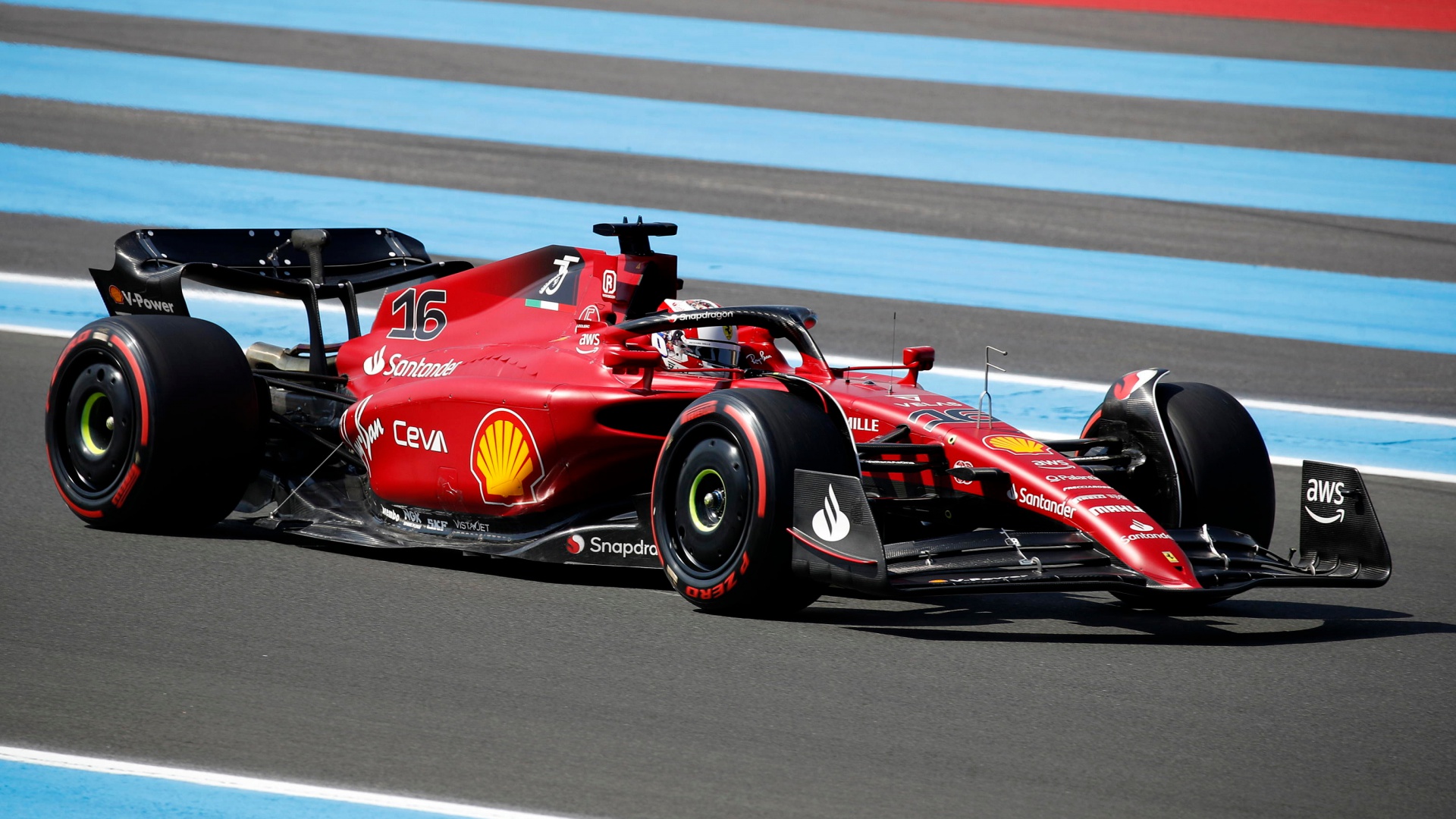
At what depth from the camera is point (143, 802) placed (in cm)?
427

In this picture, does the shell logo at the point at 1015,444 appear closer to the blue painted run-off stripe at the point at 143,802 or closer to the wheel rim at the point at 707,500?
the wheel rim at the point at 707,500

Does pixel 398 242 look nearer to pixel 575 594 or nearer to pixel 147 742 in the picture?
pixel 575 594

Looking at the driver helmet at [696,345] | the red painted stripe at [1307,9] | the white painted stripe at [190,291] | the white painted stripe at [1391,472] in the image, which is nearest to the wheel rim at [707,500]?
the driver helmet at [696,345]

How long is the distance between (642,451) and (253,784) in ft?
8.83

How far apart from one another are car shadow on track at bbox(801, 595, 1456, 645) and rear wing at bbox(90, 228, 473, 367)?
3215mm

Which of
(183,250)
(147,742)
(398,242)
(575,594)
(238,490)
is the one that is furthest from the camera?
(398,242)

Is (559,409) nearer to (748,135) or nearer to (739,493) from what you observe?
(739,493)

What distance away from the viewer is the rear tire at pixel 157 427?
23.2 ft

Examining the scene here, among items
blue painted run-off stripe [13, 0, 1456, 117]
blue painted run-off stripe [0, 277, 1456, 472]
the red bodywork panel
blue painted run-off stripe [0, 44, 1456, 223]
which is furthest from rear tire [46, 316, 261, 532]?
blue painted run-off stripe [13, 0, 1456, 117]

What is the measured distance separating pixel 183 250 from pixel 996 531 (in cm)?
450

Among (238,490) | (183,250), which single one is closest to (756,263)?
(183,250)

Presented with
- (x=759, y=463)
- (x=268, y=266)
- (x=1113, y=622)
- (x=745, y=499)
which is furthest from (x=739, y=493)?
(x=268, y=266)

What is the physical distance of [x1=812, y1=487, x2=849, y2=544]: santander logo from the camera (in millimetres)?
5684

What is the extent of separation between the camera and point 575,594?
6.50 metres
